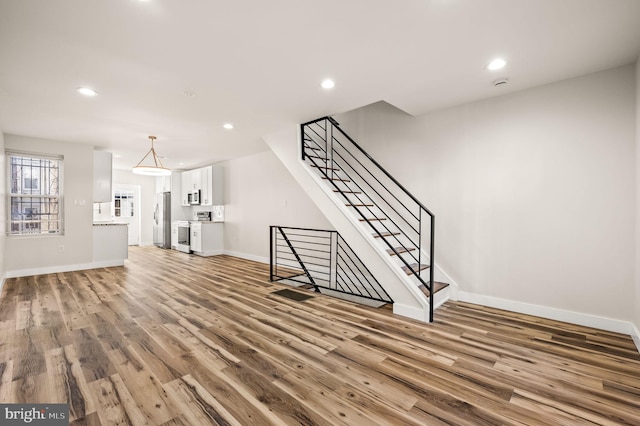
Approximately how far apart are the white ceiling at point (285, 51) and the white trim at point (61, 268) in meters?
2.88

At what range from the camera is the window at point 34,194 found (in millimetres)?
5246

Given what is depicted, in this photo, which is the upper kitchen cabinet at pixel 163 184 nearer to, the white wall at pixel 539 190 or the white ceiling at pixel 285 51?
the white ceiling at pixel 285 51

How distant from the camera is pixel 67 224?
565cm

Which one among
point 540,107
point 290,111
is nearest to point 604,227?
point 540,107

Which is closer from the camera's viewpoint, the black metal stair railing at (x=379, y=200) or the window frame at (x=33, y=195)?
the black metal stair railing at (x=379, y=200)

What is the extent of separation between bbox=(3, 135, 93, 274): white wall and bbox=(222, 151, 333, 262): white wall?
116 inches

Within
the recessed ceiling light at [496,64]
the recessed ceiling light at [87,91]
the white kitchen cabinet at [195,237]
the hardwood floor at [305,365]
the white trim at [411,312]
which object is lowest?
the hardwood floor at [305,365]

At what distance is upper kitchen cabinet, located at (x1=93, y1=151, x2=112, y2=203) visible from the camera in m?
5.97

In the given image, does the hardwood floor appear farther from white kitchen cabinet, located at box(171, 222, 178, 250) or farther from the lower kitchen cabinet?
white kitchen cabinet, located at box(171, 222, 178, 250)

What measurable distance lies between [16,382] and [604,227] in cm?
516

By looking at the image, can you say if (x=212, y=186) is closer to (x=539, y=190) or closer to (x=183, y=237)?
(x=183, y=237)

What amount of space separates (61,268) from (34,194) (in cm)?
148

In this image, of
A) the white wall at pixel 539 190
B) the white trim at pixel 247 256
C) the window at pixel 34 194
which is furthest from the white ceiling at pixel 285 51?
the white trim at pixel 247 256

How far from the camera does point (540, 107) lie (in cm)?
322
